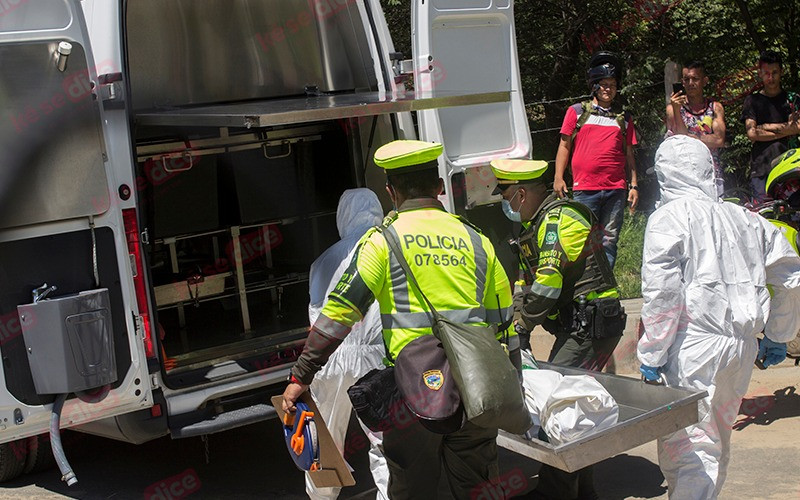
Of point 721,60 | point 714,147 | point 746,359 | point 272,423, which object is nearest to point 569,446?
point 746,359

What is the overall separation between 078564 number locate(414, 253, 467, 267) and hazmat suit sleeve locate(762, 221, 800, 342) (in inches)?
66.9

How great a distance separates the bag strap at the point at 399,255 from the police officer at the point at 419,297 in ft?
0.05

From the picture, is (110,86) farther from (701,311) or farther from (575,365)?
(701,311)

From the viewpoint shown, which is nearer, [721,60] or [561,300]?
[561,300]

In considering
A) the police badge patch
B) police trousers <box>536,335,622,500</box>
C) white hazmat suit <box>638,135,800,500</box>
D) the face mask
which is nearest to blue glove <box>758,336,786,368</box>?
white hazmat suit <box>638,135,800,500</box>

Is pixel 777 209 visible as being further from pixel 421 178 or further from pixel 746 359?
pixel 421 178

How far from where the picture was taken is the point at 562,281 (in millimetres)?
4629

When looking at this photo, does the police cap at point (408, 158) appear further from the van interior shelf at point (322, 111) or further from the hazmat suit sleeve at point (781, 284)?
the hazmat suit sleeve at point (781, 284)

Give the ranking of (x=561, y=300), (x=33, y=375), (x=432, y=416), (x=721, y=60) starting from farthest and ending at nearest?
(x=721, y=60), (x=561, y=300), (x=33, y=375), (x=432, y=416)

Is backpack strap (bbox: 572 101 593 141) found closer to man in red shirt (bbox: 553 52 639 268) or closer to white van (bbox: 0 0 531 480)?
man in red shirt (bbox: 553 52 639 268)

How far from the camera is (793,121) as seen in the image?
22.9 ft

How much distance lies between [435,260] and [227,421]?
5.54 feet

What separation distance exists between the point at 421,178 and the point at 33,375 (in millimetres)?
1812

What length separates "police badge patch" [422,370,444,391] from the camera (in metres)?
3.30
